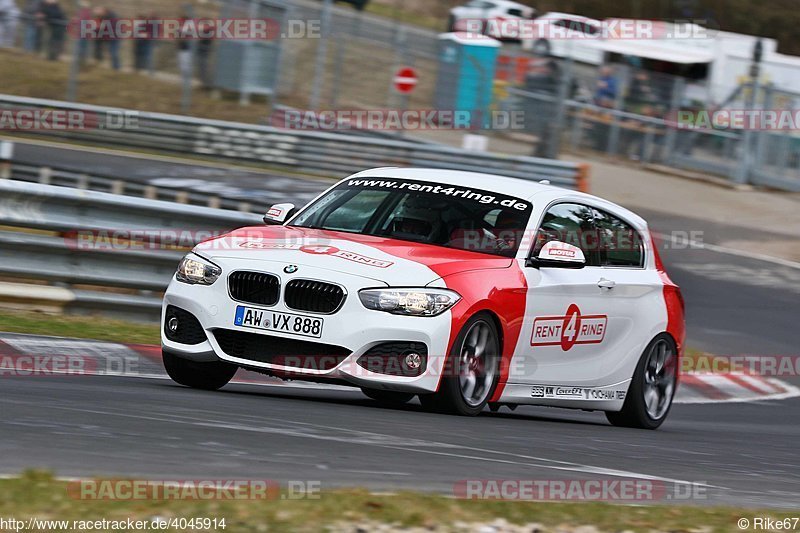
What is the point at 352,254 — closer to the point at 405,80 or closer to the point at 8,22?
the point at 405,80

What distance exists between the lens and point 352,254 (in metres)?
8.09

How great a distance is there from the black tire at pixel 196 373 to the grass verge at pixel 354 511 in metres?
3.51

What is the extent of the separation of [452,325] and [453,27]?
36.4m

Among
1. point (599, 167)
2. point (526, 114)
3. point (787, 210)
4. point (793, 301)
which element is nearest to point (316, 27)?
point (526, 114)

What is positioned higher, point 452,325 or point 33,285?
point 452,325

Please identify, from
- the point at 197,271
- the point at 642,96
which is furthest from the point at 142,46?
the point at 197,271

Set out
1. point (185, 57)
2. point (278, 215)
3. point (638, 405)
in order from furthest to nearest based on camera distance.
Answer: point (185, 57), point (638, 405), point (278, 215)

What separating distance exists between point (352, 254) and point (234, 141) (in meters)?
19.2

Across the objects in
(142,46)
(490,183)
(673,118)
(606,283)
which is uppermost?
(142,46)

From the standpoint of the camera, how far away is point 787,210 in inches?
1137

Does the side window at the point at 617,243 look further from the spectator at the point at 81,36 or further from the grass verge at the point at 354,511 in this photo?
the spectator at the point at 81,36

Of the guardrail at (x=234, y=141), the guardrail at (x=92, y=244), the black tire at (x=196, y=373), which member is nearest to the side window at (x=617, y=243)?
the black tire at (x=196, y=373)

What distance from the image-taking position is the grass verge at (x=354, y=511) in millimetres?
4484

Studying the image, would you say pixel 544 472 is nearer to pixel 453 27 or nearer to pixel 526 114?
pixel 526 114
